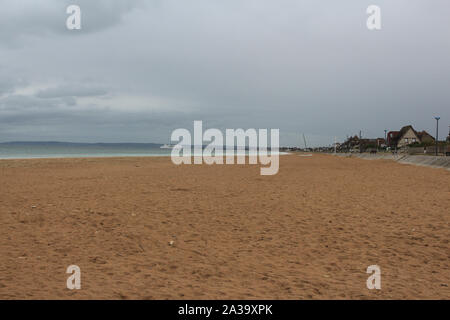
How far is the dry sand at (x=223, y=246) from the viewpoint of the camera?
5029 millimetres

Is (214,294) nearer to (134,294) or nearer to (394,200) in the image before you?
(134,294)

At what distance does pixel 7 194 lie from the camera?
13.7 meters

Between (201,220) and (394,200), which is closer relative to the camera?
(201,220)

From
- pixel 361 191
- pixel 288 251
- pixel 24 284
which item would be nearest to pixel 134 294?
pixel 24 284

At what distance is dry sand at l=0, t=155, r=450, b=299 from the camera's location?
16.5 ft

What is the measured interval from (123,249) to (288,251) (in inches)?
130

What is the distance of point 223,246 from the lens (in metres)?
7.23
